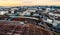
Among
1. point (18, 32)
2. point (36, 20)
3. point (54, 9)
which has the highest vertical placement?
point (54, 9)

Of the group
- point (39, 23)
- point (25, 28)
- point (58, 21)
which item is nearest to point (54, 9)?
point (58, 21)

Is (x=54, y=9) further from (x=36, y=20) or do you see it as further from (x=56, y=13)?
(x=36, y=20)

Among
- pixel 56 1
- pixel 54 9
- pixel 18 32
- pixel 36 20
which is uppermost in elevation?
pixel 56 1

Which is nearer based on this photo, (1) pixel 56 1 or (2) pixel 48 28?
(2) pixel 48 28

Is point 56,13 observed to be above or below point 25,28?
above

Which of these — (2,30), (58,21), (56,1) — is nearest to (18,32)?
(2,30)

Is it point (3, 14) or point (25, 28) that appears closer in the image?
point (25, 28)

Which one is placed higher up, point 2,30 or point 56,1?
point 56,1

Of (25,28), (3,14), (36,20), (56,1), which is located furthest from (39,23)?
(3,14)

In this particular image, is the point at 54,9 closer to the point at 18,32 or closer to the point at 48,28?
the point at 48,28
